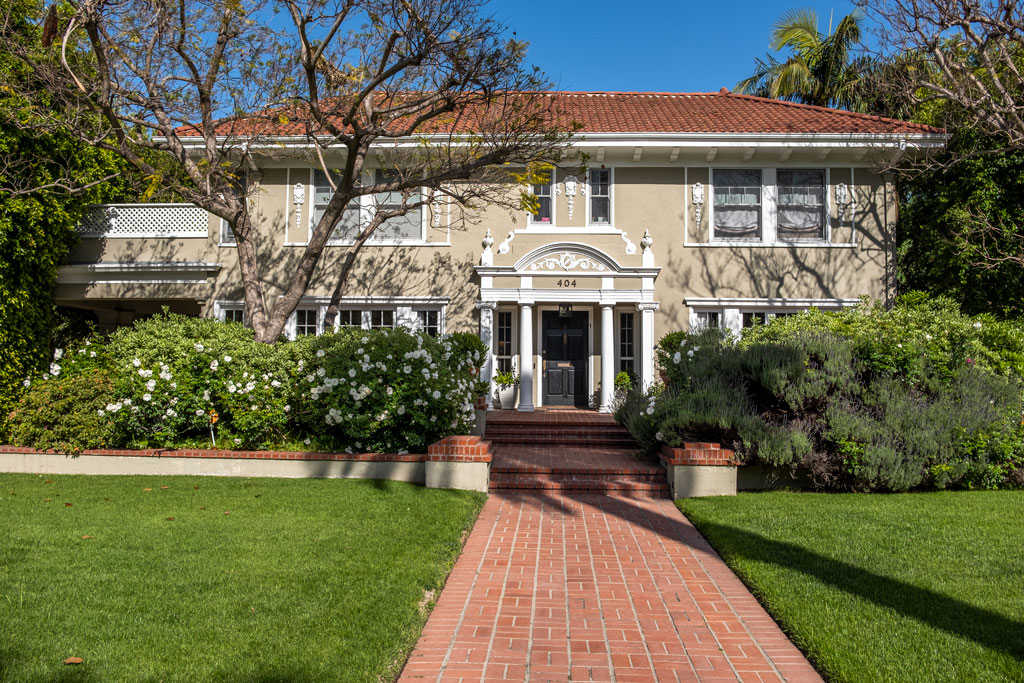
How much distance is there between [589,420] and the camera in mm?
12969

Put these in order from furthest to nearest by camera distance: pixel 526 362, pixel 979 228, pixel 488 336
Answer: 1. pixel 488 336
2. pixel 526 362
3. pixel 979 228

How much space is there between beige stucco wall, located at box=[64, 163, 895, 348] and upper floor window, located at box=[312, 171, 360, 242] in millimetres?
182

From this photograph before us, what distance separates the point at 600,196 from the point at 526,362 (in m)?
4.07

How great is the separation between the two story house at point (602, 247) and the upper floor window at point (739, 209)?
0.03 meters

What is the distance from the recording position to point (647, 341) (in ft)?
46.6

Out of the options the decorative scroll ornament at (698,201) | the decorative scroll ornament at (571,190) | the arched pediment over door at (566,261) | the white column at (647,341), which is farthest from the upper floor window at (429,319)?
the decorative scroll ornament at (698,201)

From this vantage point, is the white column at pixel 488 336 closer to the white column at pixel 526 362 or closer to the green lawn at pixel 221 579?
the white column at pixel 526 362

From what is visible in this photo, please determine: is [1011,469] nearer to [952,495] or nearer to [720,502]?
[952,495]

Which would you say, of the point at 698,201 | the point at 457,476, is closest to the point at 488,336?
the point at 698,201

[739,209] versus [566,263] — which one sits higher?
[739,209]

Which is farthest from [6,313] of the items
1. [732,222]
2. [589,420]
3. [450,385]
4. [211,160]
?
[732,222]

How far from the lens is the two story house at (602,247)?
14.2 m

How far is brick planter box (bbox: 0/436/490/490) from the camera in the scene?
8.53 m

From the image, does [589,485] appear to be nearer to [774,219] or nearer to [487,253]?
[487,253]
